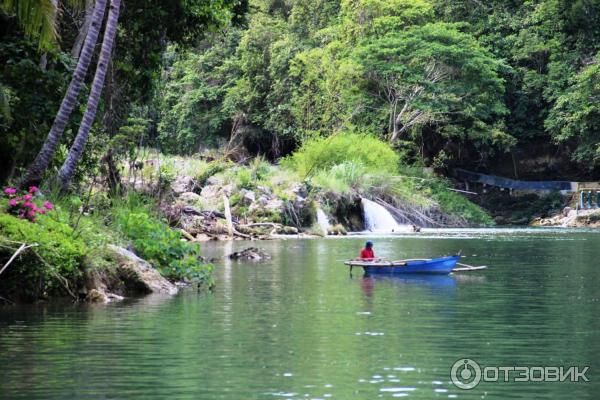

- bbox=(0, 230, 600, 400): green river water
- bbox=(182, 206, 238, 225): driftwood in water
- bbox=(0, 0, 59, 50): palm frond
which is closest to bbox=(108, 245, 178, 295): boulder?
bbox=(0, 230, 600, 400): green river water

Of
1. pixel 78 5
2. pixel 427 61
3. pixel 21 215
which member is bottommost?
pixel 21 215

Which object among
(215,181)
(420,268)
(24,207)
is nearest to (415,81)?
(215,181)

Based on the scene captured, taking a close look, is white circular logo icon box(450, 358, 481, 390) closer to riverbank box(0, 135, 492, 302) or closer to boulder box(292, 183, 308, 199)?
riverbank box(0, 135, 492, 302)

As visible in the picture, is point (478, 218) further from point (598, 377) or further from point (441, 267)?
point (598, 377)

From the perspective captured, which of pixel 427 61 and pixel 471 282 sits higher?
pixel 427 61

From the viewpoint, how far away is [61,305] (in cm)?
1839

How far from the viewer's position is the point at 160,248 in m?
22.0

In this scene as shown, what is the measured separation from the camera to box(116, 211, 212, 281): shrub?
72.3ft

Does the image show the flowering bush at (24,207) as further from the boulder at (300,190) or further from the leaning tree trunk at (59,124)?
the boulder at (300,190)

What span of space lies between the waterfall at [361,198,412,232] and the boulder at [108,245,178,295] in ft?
99.1

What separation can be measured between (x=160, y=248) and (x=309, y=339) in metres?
8.01

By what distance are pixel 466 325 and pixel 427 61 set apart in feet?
153

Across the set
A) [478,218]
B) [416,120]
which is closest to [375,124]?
[416,120]

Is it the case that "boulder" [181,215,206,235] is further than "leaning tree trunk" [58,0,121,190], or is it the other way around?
"boulder" [181,215,206,235]
